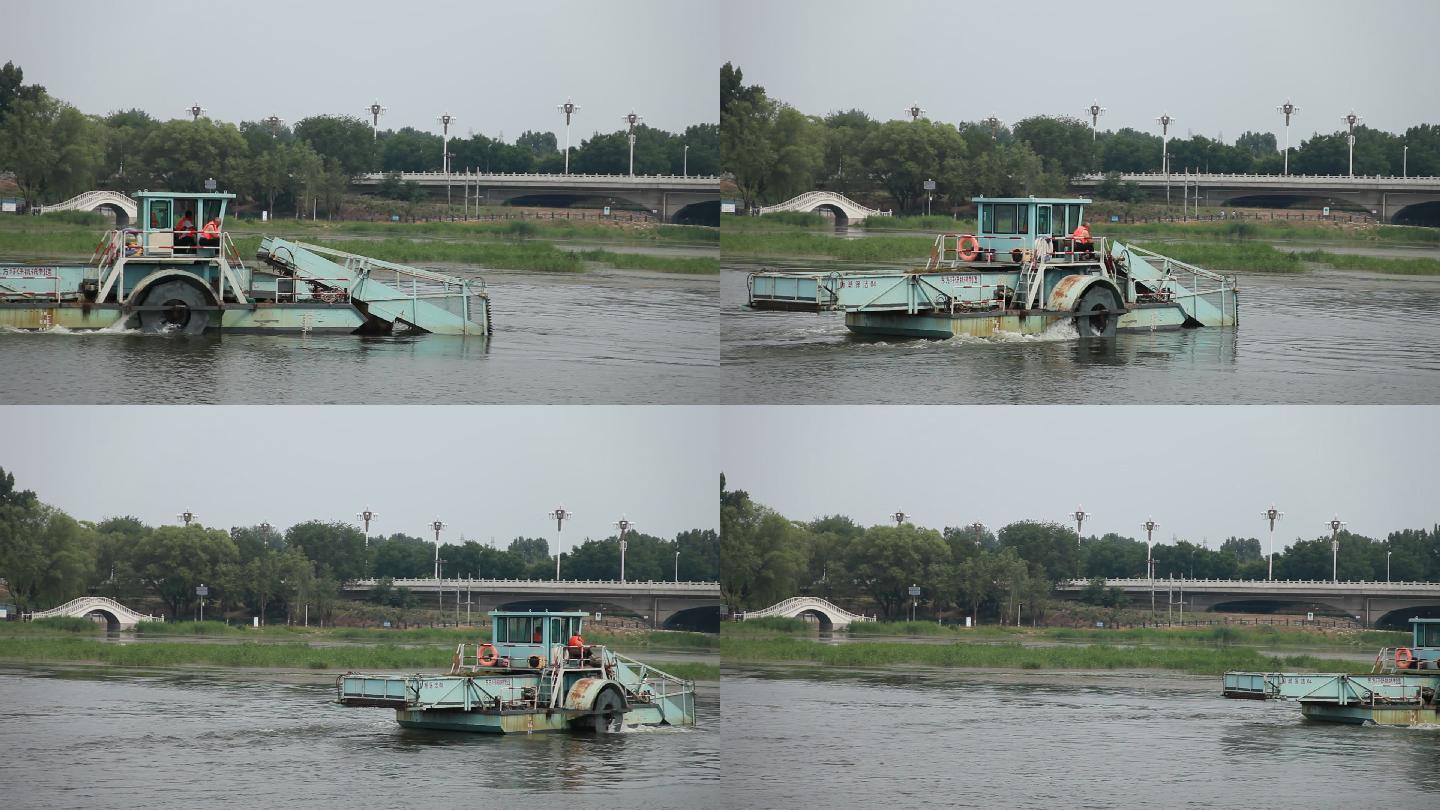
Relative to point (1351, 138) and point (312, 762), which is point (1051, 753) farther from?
point (1351, 138)

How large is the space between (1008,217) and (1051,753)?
44.8ft

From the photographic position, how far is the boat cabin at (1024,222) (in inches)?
1678

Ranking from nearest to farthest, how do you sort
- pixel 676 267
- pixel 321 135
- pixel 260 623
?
pixel 676 267 < pixel 260 623 < pixel 321 135

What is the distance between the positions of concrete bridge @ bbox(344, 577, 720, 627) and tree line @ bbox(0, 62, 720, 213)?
20481mm

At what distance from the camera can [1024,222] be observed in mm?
42906

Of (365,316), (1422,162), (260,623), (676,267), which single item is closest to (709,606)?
(676,267)

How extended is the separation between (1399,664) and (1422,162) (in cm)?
8946

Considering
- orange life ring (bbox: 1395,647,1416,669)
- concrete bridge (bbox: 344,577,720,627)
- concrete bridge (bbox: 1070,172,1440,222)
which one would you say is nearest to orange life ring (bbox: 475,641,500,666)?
orange life ring (bbox: 1395,647,1416,669)

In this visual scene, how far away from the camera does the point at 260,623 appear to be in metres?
82.9

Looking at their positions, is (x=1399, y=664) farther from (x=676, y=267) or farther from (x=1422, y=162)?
(x=1422, y=162)

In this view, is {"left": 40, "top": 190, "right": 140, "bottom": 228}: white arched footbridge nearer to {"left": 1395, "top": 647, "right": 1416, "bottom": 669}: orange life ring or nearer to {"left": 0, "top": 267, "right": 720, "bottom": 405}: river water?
{"left": 0, "top": 267, "right": 720, "bottom": 405}: river water

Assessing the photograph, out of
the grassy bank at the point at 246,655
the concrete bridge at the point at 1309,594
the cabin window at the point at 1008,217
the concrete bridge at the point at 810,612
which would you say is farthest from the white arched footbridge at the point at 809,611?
the cabin window at the point at 1008,217

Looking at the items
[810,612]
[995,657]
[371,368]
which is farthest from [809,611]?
[371,368]

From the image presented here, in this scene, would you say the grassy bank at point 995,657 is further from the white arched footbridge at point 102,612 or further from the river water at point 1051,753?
the white arched footbridge at point 102,612
